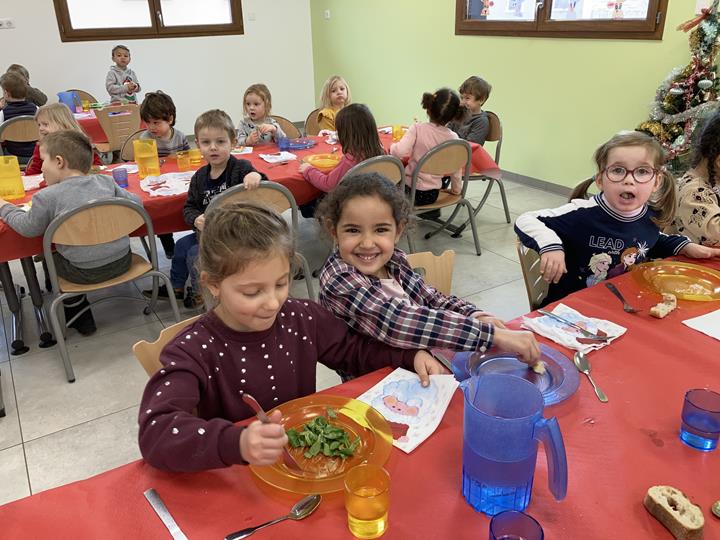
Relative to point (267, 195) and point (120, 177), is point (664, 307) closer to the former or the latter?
point (267, 195)

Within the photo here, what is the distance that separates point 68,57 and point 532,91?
220 inches

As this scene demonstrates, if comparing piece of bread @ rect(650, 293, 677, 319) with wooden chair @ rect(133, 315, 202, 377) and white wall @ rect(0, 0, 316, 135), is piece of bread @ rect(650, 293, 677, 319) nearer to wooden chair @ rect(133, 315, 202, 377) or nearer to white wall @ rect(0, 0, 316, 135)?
wooden chair @ rect(133, 315, 202, 377)

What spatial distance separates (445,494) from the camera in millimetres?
966

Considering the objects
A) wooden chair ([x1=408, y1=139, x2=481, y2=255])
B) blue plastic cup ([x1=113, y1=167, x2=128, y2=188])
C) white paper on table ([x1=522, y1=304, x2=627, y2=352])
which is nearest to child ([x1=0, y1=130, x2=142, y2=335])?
blue plastic cup ([x1=113, y1=167, x2=128, y2=188])

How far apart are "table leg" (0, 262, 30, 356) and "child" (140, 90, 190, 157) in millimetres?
1303

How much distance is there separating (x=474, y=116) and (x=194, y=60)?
15.3 feet

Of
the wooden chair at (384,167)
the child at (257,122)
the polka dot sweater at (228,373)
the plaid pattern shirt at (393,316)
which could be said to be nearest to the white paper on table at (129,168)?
the child at (257,122)

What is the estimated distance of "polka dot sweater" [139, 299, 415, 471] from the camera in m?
0.98

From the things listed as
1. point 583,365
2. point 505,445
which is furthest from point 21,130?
point 505,445

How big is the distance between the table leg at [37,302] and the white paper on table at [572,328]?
2665 mm

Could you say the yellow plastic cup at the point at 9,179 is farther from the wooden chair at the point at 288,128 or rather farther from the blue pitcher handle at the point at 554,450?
the blue pitcher handle at the point at 554,450

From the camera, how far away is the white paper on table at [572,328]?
1.41 meters

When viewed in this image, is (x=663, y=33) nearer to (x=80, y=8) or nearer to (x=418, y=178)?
(x=418, y=178)

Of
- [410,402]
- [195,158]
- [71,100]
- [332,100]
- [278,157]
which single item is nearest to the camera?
[410,402]
